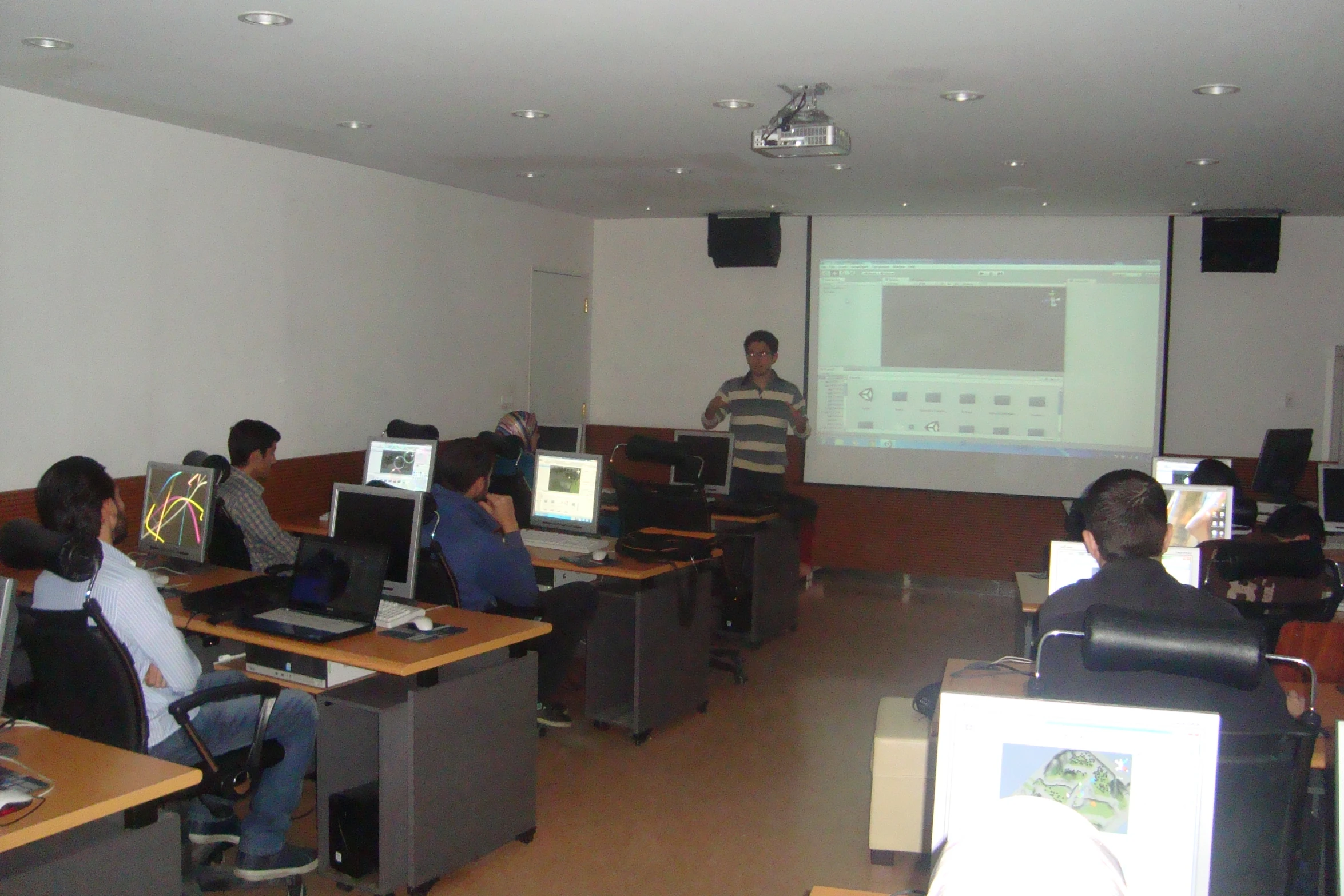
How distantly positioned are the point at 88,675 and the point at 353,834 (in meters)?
0.93

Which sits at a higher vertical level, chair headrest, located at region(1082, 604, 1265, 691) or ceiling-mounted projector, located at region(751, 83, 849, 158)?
ceiling-mounted projector, located at region(751, 83, 849, 158)

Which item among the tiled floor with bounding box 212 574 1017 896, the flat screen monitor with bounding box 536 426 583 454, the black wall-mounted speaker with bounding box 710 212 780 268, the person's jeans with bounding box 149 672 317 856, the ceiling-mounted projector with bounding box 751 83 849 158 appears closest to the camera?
the person's jeans with bounding box 149 672 317 856

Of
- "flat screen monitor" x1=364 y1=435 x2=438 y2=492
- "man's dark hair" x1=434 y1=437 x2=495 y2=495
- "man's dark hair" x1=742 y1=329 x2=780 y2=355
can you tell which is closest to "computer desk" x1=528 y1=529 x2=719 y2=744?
"man's dark hair" x1=434 y1=437 x2=495 y2=495

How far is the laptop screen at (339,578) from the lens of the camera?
3373 millimetres

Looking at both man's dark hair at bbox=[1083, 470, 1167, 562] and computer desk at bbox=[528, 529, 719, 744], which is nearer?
man's dark hair at bbox=[1083, 470, 1167, 562]

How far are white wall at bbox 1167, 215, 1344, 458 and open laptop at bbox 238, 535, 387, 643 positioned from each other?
6.40m

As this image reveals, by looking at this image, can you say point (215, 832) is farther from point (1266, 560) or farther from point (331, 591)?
point (1266, 560)

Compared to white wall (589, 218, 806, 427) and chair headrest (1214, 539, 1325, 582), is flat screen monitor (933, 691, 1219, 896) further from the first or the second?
white wall (589, 218, 806, 427)

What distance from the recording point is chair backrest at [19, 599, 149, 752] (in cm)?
263

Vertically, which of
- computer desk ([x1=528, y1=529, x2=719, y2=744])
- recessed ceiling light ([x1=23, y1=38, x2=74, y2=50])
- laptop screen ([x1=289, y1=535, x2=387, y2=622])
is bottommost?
computer desk ([x1=528, y1=529, x2=719, y2=744])

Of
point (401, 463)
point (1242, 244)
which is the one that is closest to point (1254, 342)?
point (1242, 244)

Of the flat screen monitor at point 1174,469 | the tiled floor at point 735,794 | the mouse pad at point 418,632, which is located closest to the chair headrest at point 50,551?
the mouse pad at point 418,632

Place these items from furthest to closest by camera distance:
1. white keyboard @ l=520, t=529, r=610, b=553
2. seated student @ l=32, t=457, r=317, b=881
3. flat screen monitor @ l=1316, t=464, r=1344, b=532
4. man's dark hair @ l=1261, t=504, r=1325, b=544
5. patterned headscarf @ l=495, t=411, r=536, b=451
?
flat screen monitor @ l=1316, t=464, r=1344, b=532, patterned headscarf @ l=495, t=411, r=536, b=451, white keyboard @ l=520, t=529, r=610, b=553, man's dark hair @ l=1261, t=504, r=1325, b=544, seated student @ l=32, t=457, r=317, b=881

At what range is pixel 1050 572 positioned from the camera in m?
3.55
